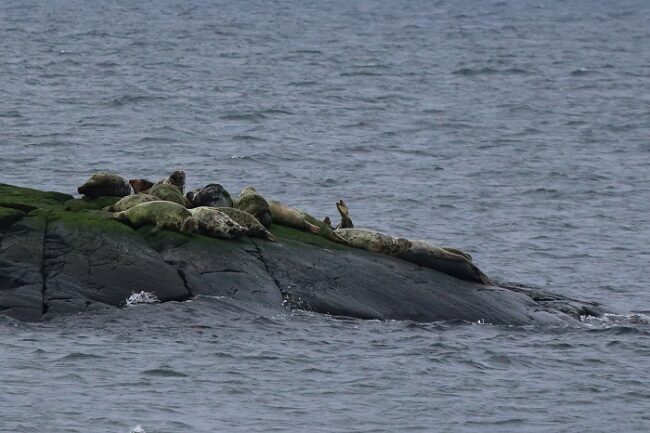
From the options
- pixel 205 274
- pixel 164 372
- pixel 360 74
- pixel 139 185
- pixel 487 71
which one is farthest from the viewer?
pixel 487 71

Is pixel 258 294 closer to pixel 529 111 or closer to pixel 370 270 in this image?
pixel 370 270

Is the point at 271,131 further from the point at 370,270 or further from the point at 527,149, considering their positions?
the point at 370,270

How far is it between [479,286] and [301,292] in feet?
9.20

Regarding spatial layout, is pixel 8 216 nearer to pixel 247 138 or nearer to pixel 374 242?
pixel 374 242

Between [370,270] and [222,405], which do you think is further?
[370,270]

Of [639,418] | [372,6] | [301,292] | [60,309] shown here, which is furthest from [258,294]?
[372,6]

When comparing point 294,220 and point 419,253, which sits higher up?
point 294,220

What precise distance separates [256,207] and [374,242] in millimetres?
1820

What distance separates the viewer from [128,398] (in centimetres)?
1647

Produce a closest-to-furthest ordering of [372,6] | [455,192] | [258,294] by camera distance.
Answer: [258,294] → [455,192] → [372,6]

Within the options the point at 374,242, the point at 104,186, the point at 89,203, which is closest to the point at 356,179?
the point at 374,242

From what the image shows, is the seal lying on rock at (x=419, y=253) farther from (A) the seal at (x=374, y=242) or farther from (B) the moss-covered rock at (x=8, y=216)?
(B) the moss-covered rock at (x=8, y=216)

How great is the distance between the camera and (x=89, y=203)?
20.8 m

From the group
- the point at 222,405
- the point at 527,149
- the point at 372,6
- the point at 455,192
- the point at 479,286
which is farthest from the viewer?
the point at 372,6
